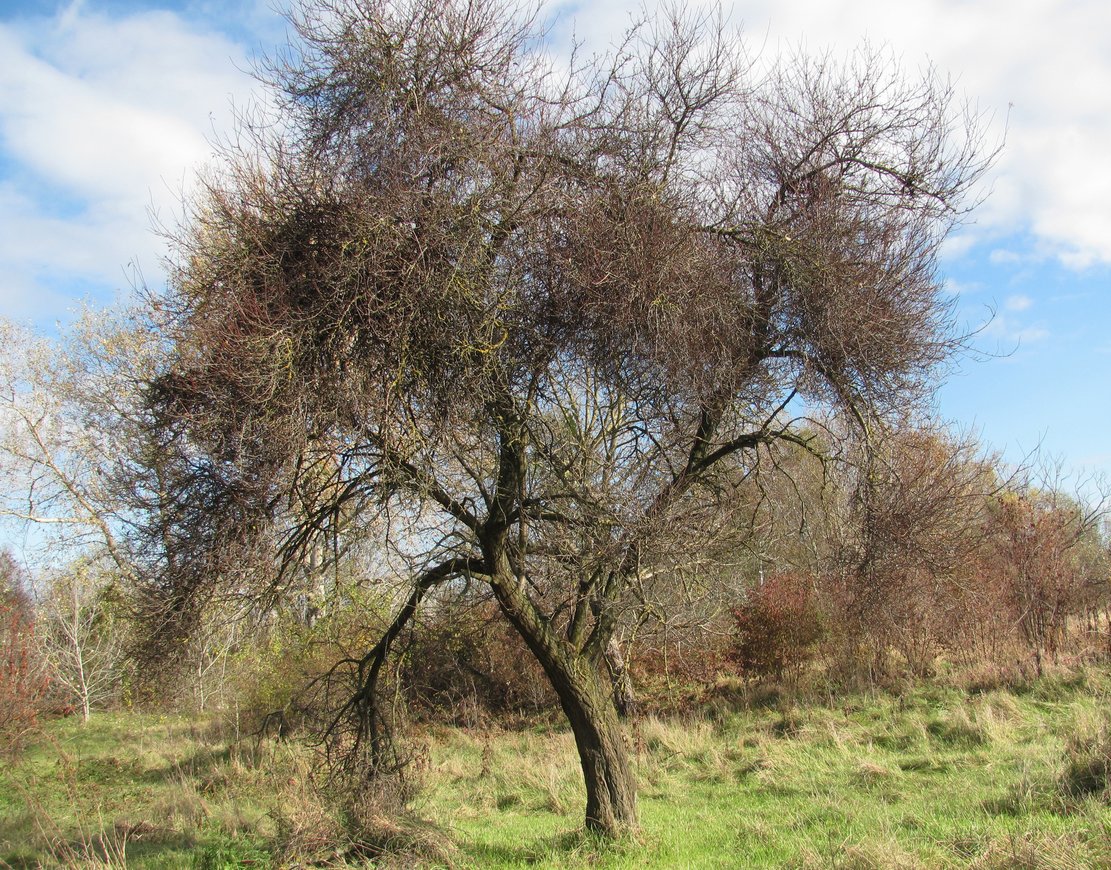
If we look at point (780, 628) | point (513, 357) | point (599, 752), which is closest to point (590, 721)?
point (599, 752)

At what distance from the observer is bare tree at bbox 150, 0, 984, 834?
543 cm

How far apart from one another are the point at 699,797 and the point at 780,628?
793cm

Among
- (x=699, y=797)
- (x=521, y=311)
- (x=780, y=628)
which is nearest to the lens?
(x=521, y=311)

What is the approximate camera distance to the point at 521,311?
606cm

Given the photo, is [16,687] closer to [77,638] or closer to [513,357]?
[77,638]

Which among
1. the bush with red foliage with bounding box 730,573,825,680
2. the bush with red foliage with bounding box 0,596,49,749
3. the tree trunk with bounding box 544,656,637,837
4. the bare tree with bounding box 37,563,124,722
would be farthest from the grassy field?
the bare tree with bounding box 37,563,124,722

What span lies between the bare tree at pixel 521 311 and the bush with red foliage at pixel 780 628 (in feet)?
35.1

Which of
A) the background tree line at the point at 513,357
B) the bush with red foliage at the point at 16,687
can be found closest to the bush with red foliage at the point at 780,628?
the background tree line at the point at 513,357

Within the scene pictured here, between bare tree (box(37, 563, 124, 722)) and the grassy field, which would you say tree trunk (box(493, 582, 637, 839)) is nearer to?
the grassy field

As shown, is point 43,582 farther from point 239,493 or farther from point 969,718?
point 969,718

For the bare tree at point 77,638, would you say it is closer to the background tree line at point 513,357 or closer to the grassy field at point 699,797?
the grassy field at point 699,797

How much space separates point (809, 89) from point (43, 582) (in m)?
22.8

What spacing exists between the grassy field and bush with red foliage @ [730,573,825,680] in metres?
1.57

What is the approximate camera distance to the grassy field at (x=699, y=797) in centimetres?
606
